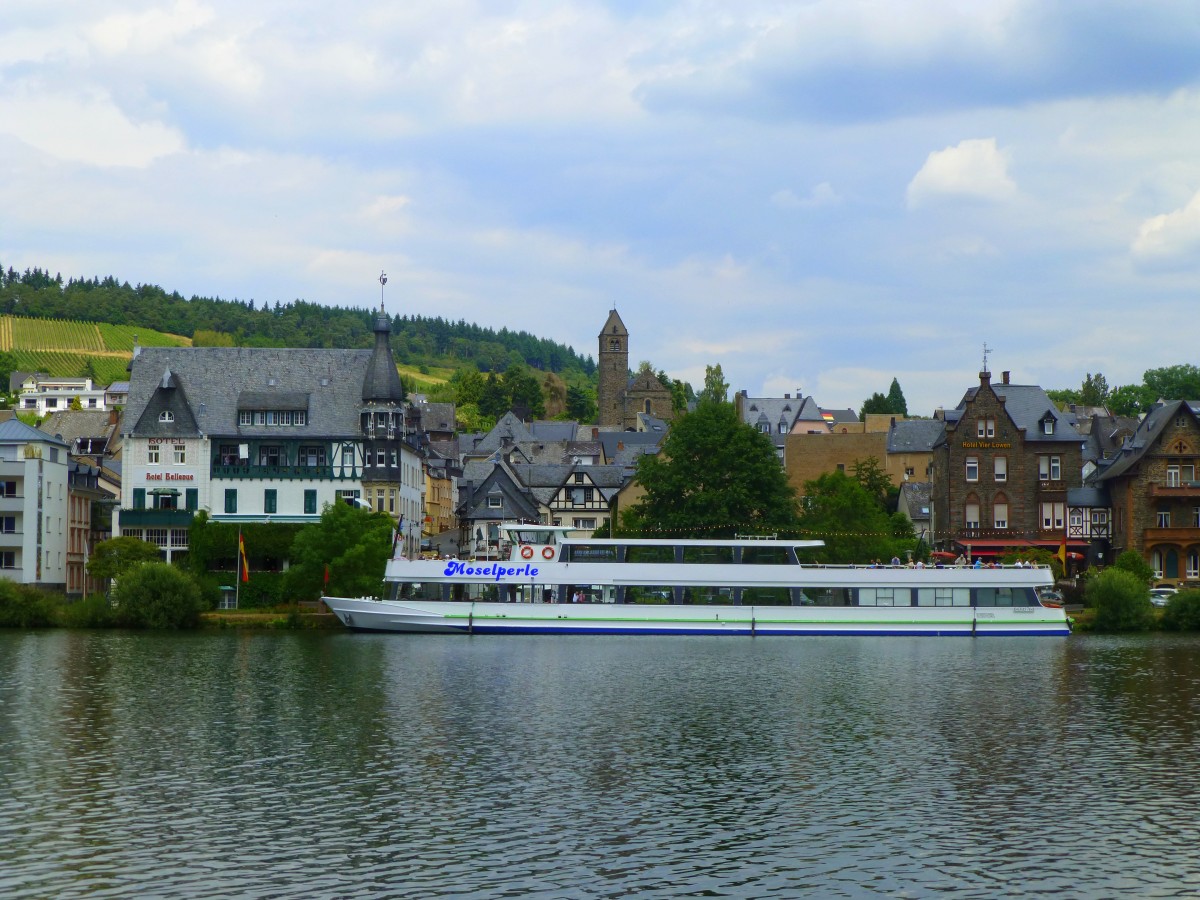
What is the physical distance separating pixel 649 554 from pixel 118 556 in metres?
32.3

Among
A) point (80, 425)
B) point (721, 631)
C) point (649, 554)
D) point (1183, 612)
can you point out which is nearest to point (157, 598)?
point (649, 554)

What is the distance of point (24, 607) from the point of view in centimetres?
8531

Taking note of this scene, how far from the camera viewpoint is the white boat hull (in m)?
83.1

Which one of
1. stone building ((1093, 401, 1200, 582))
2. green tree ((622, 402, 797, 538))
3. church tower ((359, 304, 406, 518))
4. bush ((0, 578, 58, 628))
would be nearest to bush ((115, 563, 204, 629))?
bush ((0, 578, 58, 628))

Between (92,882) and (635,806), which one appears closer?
(92,882)

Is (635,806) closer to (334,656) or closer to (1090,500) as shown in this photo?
(334,656)

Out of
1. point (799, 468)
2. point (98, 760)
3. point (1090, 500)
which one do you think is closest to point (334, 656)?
point (98, 760)

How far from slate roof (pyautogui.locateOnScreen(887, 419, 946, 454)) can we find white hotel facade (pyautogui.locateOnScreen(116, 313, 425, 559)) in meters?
65.4

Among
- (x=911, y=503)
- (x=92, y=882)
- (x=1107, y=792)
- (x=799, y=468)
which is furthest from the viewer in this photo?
(x=799, y=468)

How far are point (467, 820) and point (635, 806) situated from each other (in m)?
3.65

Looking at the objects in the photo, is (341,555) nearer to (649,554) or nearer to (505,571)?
(505,571)

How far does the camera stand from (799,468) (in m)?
156

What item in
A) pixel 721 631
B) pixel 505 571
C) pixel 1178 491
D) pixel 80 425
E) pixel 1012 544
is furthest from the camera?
pixel 80 425

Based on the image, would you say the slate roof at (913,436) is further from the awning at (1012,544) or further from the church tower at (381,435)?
the church tower at (381,435)
